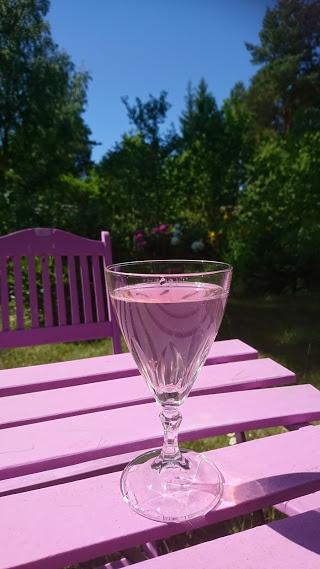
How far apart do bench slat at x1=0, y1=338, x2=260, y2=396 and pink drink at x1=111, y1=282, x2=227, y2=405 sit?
21.9 inches

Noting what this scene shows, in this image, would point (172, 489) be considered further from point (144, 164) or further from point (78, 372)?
point (144, 164)

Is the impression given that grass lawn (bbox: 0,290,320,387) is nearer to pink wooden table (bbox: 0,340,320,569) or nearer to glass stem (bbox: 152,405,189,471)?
pink wooden table (bbox: 0,340,320,569)

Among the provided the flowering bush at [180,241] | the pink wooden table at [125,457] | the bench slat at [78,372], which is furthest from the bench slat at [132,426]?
the flowering bush at [180,241]

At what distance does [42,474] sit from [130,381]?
38 centimetres

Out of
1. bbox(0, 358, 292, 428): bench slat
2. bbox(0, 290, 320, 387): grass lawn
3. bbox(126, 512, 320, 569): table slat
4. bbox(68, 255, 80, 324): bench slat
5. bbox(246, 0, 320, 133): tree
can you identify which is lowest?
bbox(0, 290, 320, 387): grass lawn

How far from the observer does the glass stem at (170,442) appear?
28.2 inches

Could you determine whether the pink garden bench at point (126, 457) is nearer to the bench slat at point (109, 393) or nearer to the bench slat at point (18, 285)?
the bench slat at point (109, 393)

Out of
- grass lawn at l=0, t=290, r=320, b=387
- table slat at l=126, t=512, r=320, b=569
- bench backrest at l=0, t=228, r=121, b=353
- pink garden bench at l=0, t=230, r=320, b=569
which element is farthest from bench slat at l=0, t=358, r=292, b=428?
grass lawn at l=0, t=290, r=320, b=387

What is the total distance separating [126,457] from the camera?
1.21m

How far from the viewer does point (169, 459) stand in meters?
0.75

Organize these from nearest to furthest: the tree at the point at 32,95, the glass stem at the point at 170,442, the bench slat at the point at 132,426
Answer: the glass stem at the point at 170,442
the bench slat at the point at 132,426
the tree at the point at 32,95

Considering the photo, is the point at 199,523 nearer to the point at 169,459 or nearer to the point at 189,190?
the point at 169,459

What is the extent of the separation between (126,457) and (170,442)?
521 mm

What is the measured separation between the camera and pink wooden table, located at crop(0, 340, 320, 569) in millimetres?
586
